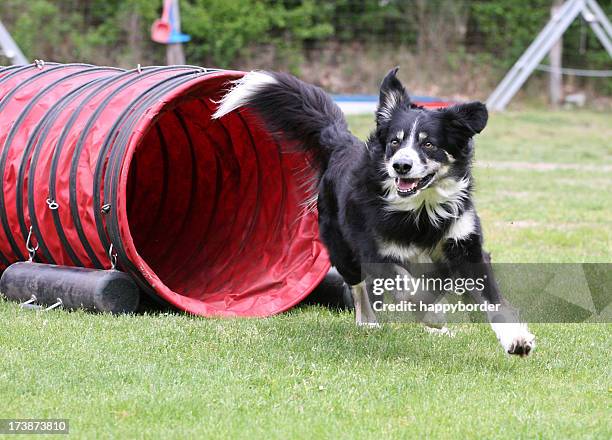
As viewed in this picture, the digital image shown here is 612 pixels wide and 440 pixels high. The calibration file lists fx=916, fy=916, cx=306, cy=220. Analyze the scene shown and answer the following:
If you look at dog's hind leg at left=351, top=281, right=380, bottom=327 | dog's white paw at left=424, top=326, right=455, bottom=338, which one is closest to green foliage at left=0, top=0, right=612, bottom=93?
→ dog's hind leg at left=351, top=281, right=380, bottom=327

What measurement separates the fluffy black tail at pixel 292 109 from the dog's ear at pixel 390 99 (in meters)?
0.55

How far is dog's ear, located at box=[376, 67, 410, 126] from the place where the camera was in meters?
4.98

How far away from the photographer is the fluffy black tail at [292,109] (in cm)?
552

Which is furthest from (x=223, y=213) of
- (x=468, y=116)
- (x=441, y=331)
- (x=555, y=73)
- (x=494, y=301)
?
(x=555, y=73)

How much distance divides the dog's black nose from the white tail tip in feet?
4.12

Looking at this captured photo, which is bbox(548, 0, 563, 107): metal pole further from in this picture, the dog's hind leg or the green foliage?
the dog's hind leg

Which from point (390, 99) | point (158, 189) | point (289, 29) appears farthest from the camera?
point (289, 29)

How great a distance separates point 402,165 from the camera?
464 cm

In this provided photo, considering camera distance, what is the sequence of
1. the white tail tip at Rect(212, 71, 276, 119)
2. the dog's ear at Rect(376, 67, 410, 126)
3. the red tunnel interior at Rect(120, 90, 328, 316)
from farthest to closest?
the red tunnel interior at Rect(120, 90, 328, 316) → the white tail tip at Rect(212, 71, 276, 119) → the dog's ear at Rect(376, 67, 410, 126)

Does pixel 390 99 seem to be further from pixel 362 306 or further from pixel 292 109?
pixel 362 306

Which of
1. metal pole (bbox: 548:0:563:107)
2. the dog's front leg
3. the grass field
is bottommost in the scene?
metal pole (bbox: 548:0:563:107)

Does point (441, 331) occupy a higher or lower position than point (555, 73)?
higher

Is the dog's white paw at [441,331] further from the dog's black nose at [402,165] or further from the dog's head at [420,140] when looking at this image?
the dog's black nose at [402,165]

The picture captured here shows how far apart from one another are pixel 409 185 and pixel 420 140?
25cm
